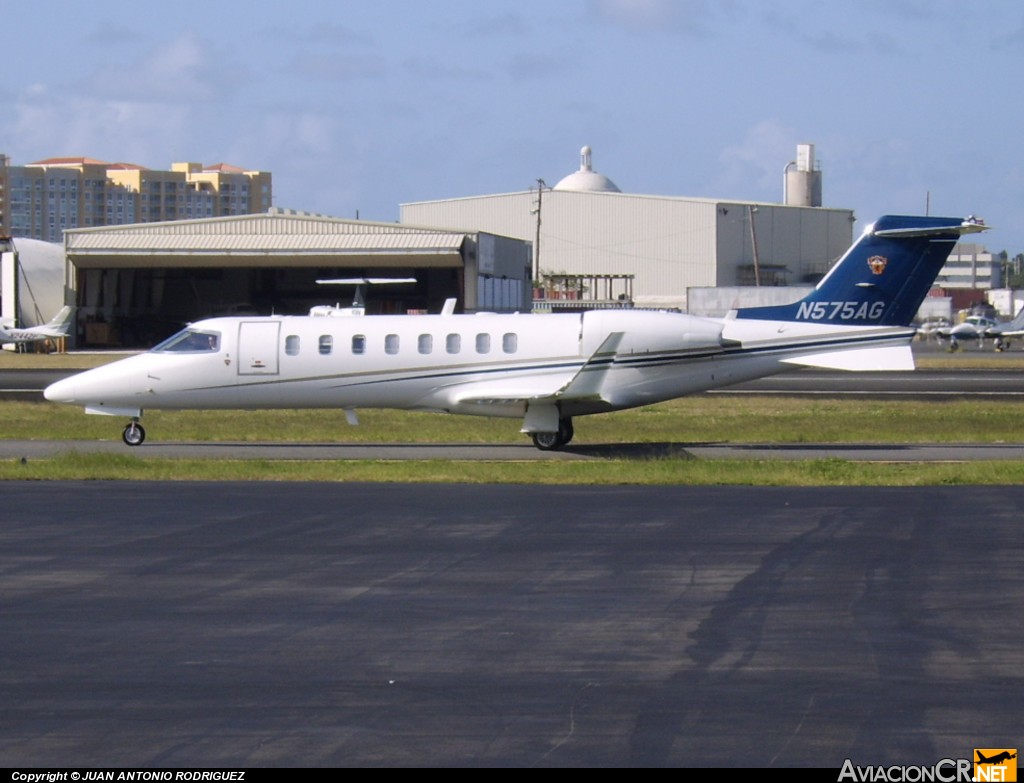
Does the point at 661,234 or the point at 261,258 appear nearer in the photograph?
the point at 261,258

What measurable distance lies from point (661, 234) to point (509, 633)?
95.7 metres

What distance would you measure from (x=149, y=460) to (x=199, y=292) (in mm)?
62404

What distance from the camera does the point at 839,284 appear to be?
2555 cm

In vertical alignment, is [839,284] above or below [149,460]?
above

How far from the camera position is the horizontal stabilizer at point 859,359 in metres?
25.0

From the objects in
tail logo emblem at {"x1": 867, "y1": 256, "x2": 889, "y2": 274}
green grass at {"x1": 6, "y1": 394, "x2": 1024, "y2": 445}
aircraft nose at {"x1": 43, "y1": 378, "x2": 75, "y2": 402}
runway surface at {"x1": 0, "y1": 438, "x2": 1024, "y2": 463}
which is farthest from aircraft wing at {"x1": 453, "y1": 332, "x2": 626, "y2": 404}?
aircraft nose at {"x1": 43, "y1": 378, "x2": 75, "y2": 402}

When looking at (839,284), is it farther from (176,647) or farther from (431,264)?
(431,264)

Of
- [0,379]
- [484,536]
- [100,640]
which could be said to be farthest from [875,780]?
[0,379]

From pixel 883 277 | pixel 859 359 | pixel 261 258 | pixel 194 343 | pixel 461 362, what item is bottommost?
pixel 461 362

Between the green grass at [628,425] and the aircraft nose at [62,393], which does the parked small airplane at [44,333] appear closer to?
the green grass at [628,425]

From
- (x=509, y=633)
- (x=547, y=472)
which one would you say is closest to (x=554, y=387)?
(x=547, y=472)

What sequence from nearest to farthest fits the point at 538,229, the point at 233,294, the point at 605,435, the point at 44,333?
the point at 605,435 → the point at 44,333 → the point at 233,294 → the point at 538,229

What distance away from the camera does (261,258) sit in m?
68.1

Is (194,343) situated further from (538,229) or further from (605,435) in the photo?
(538,229)
